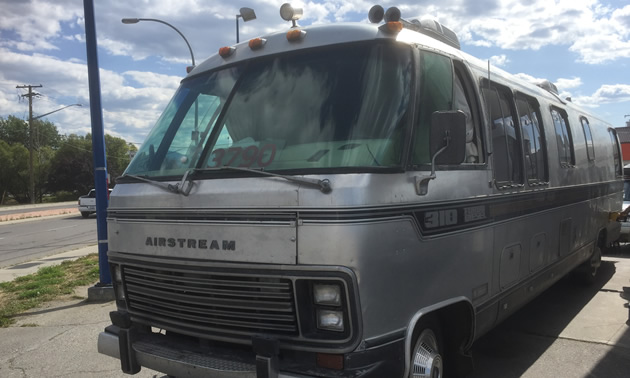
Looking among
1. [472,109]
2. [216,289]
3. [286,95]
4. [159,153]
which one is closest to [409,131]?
[286,95]

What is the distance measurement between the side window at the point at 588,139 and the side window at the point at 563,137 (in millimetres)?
959

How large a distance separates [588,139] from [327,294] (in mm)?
6350

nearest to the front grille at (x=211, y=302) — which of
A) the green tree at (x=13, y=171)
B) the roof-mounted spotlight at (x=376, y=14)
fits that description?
the roof-mounted spotlight at (x=376, y=14)

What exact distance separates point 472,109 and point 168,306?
9.11 feet

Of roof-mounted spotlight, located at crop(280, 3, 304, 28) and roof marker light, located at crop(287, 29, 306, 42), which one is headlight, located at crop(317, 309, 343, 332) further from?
roof-mounted spotlight, located at crop(280, 3, 304, 28)

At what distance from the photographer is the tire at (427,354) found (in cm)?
322

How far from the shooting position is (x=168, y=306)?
3.50 m

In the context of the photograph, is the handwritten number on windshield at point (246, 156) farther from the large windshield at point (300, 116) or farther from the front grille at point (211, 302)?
the front grille at point (211, 302)

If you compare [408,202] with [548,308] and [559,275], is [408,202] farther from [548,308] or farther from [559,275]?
[548,308]

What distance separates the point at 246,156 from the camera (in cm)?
341

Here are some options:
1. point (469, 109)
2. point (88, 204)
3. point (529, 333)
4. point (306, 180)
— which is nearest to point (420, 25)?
point (469, 109)

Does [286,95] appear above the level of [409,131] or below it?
above

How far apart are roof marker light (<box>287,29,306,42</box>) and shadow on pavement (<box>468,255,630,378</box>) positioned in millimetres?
3293

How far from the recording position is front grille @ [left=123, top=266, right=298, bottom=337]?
2.97 meters
